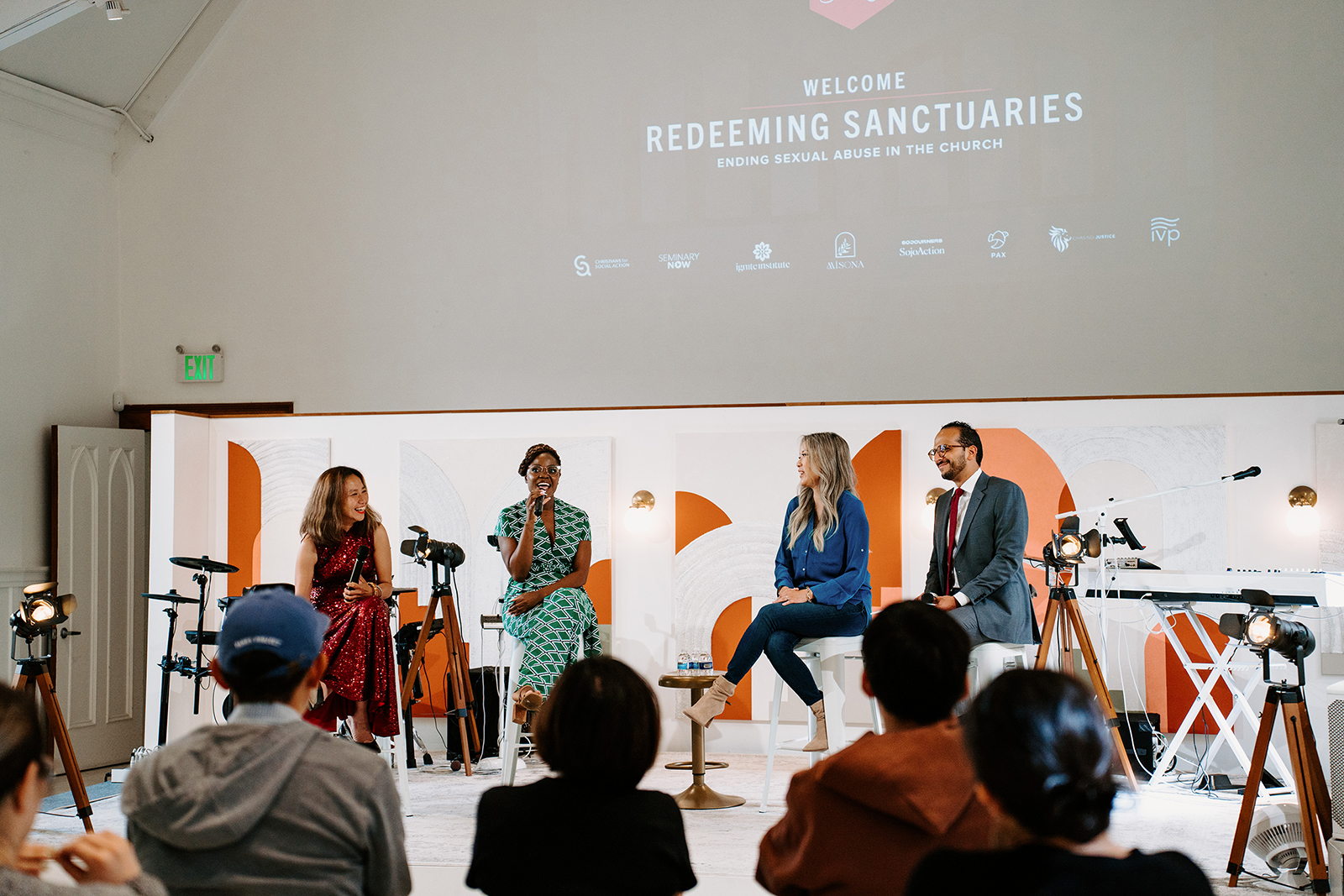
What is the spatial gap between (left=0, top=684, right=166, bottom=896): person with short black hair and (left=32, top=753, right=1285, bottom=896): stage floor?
2036mm

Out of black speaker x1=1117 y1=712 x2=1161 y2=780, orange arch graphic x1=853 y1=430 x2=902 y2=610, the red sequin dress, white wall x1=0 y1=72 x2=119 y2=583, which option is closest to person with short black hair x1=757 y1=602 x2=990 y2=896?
the red sequin dress

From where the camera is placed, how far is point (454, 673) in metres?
5.81

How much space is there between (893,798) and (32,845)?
1.22 meters

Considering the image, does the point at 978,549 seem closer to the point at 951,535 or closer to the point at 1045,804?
the point at 951,535

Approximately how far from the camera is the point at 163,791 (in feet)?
5.64

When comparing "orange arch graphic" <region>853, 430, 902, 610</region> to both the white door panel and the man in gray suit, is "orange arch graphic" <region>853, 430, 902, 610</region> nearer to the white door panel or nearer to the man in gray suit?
the man in gray suit

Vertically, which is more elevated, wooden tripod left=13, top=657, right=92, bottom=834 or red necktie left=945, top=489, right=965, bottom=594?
red necktie left=945, top=489, right=965, bottom=594

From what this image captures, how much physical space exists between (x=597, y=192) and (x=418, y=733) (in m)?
3.38

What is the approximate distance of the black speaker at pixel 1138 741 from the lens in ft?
17.5

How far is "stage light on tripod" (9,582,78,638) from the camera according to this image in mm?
4391

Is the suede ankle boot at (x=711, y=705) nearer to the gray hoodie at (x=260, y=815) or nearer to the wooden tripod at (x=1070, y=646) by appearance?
the wooden tripod at (x=1070, y=646)

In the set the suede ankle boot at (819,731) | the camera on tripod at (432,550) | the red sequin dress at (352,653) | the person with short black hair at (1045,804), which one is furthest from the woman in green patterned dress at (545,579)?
the person with short black hair at (1045,804)

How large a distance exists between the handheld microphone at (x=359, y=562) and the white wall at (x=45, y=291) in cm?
334

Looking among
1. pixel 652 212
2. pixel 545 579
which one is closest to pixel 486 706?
pixel 545 579
